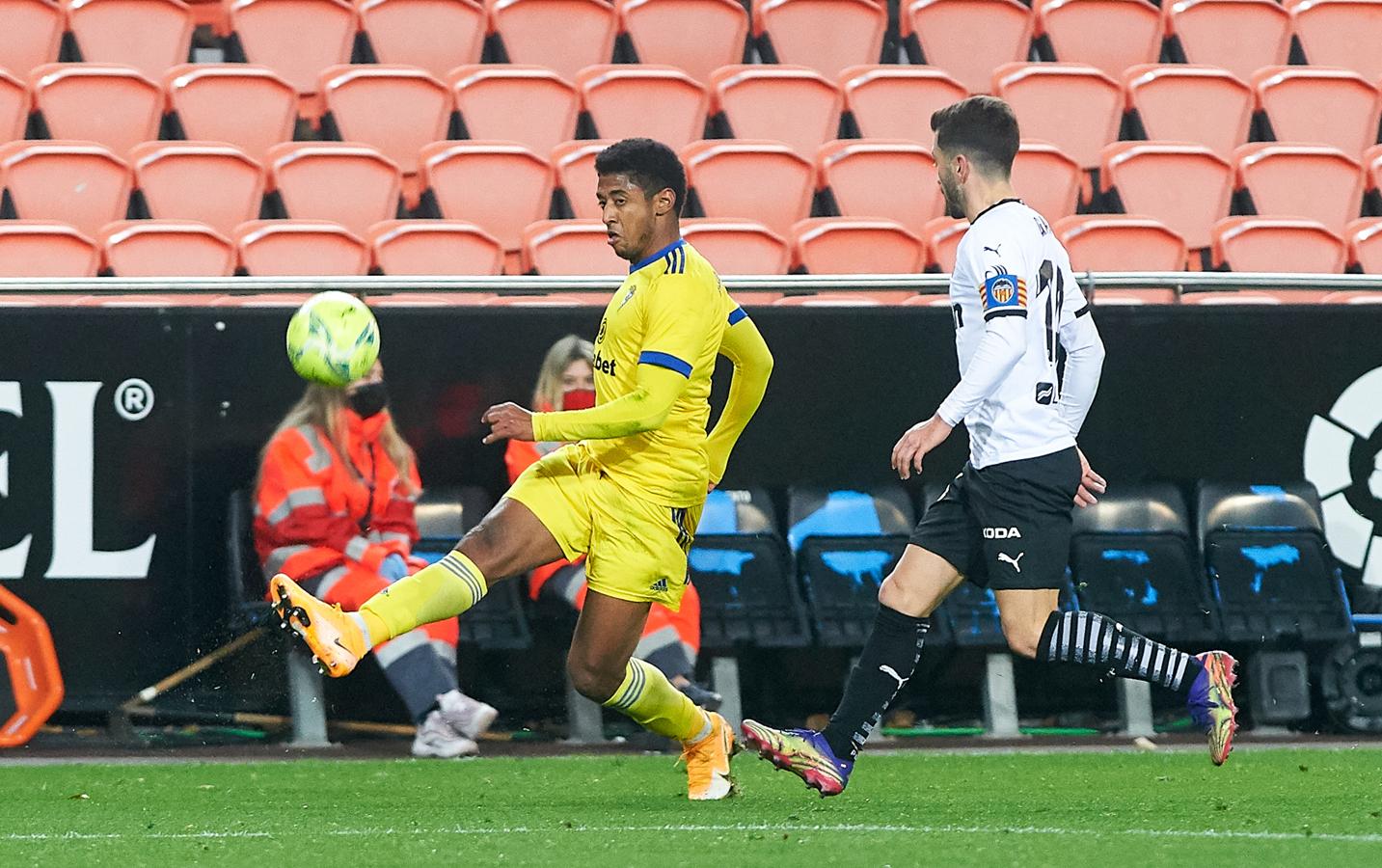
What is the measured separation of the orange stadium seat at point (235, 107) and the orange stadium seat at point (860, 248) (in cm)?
290

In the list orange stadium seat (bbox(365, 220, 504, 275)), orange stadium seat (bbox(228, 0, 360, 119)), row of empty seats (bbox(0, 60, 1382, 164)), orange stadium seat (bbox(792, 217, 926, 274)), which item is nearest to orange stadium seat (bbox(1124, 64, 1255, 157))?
row of empty seats (bbox(0, 60, 1382, 164))

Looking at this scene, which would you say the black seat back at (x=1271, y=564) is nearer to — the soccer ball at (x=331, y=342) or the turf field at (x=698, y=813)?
the turf field at (x=698, y=813)

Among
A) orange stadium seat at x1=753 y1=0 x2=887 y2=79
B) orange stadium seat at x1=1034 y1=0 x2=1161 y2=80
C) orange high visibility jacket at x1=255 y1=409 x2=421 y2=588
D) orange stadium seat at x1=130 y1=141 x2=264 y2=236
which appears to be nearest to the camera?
orange high visibility jacket at x1=255 y1=409 x2=421 y2=588

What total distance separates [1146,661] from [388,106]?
6.09 meters

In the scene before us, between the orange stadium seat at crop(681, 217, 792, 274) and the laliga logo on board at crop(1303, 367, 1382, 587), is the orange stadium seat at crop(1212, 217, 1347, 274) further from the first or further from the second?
the orange stadium seat at crop(681, 217, 792, 274)

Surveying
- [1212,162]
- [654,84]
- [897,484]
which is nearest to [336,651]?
[897,484]

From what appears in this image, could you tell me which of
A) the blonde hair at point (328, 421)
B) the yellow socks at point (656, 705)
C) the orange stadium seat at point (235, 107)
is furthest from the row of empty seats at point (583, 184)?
the yellow socks at point (656, 705)

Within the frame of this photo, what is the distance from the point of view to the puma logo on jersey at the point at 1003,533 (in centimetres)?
510

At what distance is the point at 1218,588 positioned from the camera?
7.52 m

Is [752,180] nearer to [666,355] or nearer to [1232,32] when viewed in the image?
[1232,32]

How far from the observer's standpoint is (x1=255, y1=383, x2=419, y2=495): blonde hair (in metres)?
7.14

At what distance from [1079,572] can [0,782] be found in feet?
12.8

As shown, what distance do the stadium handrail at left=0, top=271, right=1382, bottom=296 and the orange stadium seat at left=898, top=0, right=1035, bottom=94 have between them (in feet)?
13.0

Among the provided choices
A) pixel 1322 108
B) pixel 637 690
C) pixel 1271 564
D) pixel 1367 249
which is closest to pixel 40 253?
pixel 637 690
